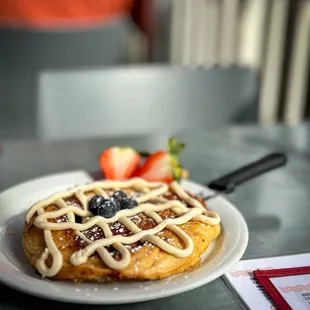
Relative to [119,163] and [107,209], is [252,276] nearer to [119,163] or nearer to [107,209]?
[107,209]

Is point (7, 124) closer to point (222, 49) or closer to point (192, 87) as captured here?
point (192, 87)

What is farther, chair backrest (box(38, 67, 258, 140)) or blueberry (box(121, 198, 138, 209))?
chair backrest (box(38, 67, 258, 140))

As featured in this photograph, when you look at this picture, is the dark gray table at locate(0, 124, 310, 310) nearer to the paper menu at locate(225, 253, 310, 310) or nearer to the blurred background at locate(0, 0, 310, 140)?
the paper menu at locate(225, 253, 310, 310)

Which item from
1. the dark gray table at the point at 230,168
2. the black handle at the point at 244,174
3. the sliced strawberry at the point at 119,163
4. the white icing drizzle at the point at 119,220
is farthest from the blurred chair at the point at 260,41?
the white icing drizzle at the point at 119,220

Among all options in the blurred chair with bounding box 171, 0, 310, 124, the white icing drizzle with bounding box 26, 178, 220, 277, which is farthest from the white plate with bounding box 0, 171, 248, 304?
the blurred chair with bounding box 171, 0, 310, 124

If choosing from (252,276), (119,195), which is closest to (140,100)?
(119,195)

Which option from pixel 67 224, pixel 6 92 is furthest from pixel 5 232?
pixel 6 92

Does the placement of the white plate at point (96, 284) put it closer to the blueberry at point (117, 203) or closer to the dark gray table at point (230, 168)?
the dark gray table at point (230, 168)
